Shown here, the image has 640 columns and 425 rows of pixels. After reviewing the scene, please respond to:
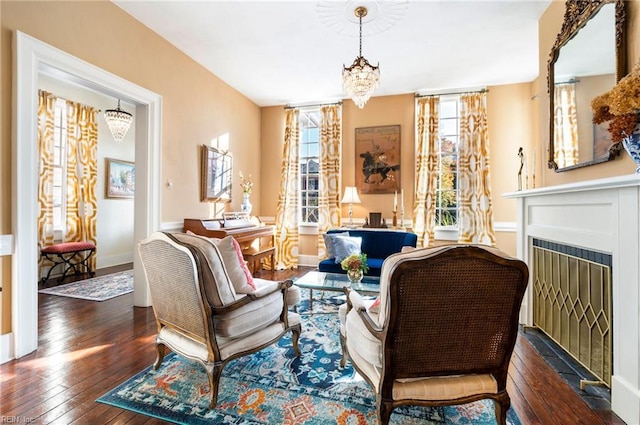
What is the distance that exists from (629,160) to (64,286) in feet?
20.2

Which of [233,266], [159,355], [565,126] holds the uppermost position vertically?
[565,126]

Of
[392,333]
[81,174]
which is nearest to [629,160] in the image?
[392,333]

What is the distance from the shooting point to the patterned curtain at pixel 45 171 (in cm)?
459

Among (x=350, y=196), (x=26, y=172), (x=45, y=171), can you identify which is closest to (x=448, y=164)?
(x=350, y=196)

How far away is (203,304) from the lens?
1699mm

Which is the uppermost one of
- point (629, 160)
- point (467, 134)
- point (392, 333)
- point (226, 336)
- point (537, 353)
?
point (467, 134)

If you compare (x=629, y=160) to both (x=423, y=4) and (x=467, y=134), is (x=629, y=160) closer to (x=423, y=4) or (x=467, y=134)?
(x=423, y=4)

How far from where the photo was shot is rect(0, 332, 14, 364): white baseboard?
2145mm

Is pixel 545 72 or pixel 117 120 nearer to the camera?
pixel 545 72

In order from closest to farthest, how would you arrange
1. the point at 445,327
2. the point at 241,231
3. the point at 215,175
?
the point at 445,327, the point at 241,231, the point at 215,175

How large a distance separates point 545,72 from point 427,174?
2.23 metres

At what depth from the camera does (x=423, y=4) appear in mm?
2900

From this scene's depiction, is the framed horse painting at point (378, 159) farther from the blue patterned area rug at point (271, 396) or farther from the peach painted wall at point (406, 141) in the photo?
the blue patterned area rug at point (271, 396)

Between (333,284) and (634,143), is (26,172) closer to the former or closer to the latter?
(333,284)
